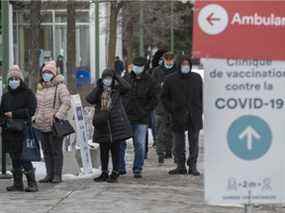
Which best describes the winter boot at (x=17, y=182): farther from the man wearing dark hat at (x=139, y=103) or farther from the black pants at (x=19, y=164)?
the man wearing dark hat at (x=139, y=103)

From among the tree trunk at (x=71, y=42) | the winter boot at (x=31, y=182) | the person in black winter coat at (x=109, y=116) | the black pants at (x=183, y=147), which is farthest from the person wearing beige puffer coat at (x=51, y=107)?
the tree trunk at (x=71, y=42)

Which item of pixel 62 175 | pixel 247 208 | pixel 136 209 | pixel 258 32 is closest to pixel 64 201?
pixel 136 209

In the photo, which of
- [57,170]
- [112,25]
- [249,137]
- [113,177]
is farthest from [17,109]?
[112,25]

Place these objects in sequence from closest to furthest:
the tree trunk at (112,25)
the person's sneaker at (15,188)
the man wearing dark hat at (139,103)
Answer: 1. the person's sneaker at (15,188)
2. the man wearing dark hat at (139,103)
3. the tree trunk at (112,25)

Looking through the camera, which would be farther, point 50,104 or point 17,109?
point 50,104

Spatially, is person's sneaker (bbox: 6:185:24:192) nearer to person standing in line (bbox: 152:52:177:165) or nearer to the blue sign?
person standing in line (bbox: 152:52:177:165)

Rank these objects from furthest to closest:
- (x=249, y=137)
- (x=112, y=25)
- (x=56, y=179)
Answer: (x=112, y=25) → (x=56, y=179) → (x=249, y=137)

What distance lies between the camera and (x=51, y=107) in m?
11.0

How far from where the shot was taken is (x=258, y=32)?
5637 mm

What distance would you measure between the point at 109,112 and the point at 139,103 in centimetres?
96

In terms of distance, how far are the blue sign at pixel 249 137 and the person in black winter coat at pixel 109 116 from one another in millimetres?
5341

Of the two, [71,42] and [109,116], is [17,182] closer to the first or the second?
[109,116]

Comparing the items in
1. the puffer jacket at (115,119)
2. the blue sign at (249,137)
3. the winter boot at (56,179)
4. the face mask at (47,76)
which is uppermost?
the face mask at (47,76)

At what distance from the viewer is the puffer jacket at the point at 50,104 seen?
10938 mm
